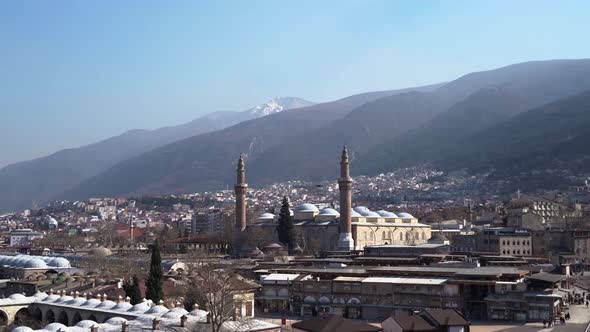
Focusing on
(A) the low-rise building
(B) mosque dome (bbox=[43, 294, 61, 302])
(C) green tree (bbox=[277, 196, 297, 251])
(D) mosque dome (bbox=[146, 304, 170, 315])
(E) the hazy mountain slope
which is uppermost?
(E) the hazy mountain slope

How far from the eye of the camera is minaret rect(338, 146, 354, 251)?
6800 centimetres

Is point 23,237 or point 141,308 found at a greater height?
point 23,237

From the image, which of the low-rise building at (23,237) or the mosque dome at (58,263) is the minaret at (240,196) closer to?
the mosque dome at (58,263)

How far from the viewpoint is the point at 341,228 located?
6994cm

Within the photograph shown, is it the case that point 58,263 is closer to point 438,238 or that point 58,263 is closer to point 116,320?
point 116,320

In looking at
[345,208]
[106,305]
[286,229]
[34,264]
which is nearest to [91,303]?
[106,305]

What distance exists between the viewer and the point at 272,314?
139 ft

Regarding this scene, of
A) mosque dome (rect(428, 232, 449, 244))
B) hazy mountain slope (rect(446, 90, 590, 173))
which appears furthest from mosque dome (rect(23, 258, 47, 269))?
hazy mountain slope (rect(446, 90, 590, 173))

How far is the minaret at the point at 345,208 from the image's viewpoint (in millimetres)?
68000

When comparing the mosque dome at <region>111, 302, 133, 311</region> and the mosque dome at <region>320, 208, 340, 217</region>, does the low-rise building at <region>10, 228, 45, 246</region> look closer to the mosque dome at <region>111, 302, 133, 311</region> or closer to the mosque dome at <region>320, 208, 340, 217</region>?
the mosque dome at <region>320, 208, 340, 217</region>

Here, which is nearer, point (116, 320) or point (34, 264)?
point (116, 320)

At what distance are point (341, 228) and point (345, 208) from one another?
2.06 meters

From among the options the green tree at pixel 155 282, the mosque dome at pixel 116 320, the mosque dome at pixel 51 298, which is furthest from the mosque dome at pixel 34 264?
the mosque dome at pixel 116 320

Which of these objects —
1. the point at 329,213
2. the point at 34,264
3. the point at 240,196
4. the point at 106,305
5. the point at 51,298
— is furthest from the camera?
the point at 329,213
